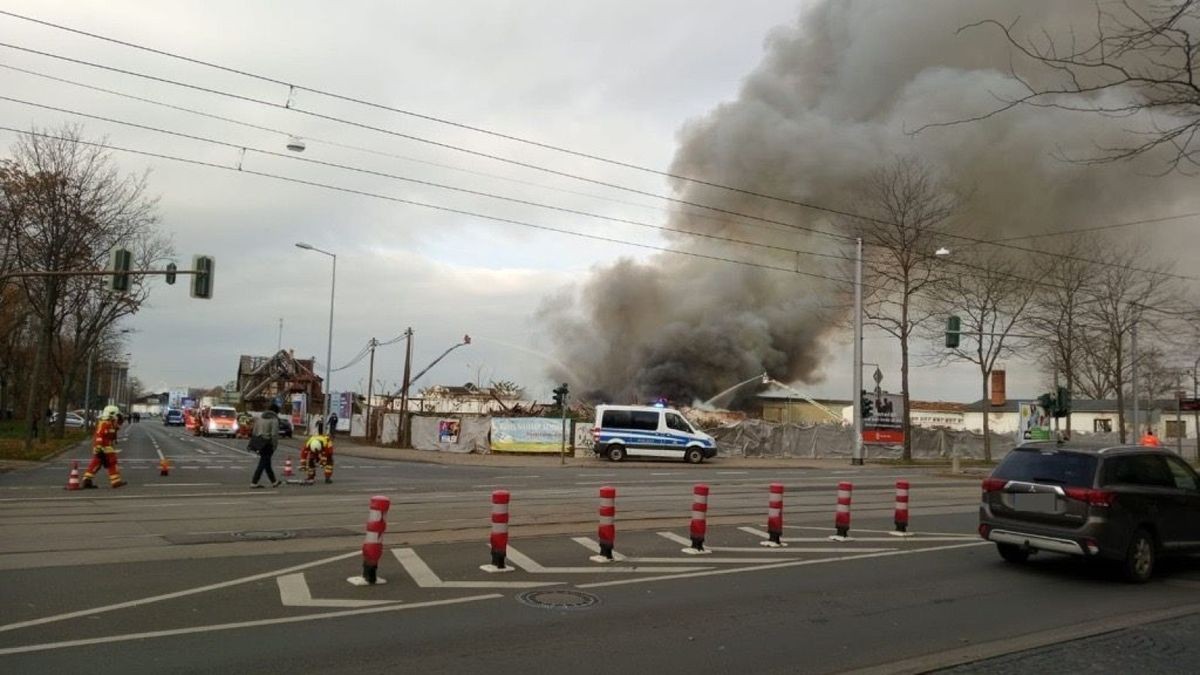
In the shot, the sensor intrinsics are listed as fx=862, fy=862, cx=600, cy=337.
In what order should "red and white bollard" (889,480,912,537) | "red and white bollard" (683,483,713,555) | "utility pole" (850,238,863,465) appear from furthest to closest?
"utility pole" (850,238,863,465), "red and white bollard" (889,480,912,537), "red and white bollard" (683,483,713,555)

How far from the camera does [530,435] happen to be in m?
35.7

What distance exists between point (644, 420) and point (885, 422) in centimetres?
1334

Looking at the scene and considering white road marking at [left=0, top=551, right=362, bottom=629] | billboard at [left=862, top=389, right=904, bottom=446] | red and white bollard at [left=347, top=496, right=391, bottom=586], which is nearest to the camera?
white road marking at [left=0, top=551, right=362, bottom=629]

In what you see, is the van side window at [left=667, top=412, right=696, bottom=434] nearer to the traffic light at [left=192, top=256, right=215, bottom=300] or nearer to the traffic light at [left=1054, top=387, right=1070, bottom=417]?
the traffic light at [left=1054, top=387, right=1070, bottom=417]

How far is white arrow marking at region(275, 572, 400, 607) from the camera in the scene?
6.64 m

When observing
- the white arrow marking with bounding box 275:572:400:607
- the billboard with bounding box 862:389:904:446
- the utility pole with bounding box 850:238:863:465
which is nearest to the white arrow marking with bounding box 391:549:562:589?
the white arrow marking with bounding box 275:572:400:607

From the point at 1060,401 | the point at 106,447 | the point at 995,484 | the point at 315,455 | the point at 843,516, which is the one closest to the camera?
the point at 995,484

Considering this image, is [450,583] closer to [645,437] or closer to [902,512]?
[902,512]

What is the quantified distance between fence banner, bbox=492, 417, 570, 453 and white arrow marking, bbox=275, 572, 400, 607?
92.5ft

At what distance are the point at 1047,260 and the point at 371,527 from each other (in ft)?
115

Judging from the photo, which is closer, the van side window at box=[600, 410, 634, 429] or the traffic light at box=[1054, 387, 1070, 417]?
the traffic light at box=[1054, 387, 1070, 417]

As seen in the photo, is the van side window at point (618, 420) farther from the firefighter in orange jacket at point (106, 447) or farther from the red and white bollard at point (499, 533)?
the red and white bollard at point (499, 533)

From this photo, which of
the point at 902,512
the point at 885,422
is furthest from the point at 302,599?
the point at 885,422

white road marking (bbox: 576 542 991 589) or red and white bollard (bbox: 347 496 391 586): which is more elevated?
red and white bollard (bbox: 347 496 391 586)
